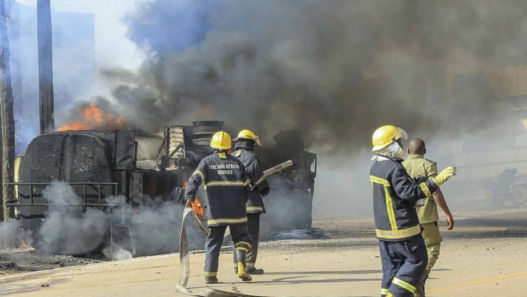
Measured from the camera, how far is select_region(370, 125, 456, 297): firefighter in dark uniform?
5.07 meters

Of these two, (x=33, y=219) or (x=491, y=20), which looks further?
(x=491, y=20)

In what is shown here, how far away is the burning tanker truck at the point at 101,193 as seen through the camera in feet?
41.3

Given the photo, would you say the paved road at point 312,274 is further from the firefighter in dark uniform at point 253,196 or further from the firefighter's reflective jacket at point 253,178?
the firefighter's reflective jacket at point 253,178

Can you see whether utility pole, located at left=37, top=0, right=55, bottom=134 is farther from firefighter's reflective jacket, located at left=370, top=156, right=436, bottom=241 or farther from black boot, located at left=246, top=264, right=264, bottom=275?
firefighter's reflective jacket, located at left=370, top=156, right=436, bottom=241

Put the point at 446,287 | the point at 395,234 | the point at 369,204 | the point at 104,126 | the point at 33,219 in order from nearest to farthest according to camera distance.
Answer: the point at 395,234
the point at 446,287
the point at 33,219
the point at 104,126
the point at 369,204

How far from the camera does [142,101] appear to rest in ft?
61.2

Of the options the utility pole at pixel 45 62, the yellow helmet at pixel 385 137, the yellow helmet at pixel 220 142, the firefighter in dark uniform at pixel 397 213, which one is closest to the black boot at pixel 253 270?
the yellow helmet at pixel 220 142

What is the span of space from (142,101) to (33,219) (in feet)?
20.8

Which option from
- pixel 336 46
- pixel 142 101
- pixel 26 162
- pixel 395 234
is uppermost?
pixel 336 46

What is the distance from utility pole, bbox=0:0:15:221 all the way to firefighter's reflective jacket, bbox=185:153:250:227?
380 inches

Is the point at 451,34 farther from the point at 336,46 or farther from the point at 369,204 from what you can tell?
the point at 369,204

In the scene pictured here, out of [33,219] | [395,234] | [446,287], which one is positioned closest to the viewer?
[395,234]

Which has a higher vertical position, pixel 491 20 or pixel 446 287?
pixel 491 20

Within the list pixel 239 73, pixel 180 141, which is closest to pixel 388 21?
pixel 239 73
